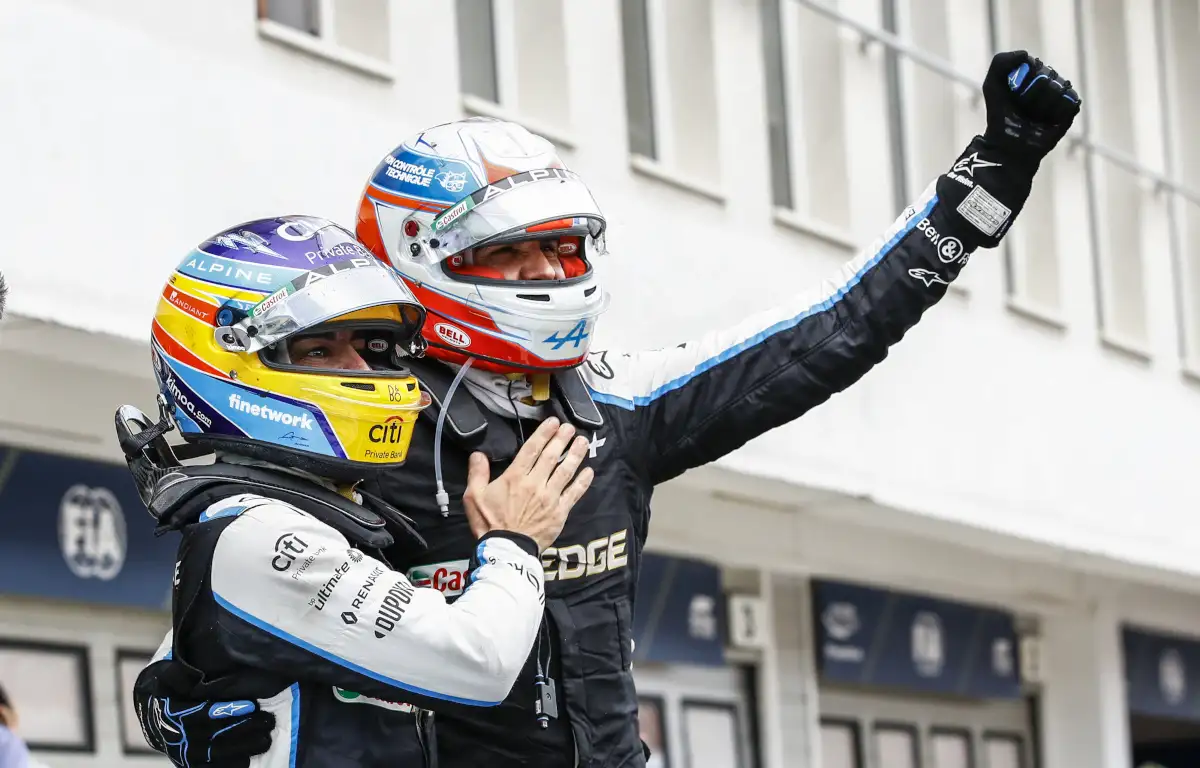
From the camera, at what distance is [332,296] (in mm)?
3627

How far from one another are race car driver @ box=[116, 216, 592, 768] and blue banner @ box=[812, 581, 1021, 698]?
378 inches

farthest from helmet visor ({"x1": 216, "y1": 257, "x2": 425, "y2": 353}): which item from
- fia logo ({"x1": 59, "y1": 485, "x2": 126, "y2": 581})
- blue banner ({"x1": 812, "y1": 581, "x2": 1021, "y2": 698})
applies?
blue banner ({"x1": 812, "y1": 581, "x2": 1021, "y2": 698})

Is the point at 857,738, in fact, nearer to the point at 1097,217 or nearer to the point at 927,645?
the point at 927,645

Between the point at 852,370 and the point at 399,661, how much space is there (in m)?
1.14

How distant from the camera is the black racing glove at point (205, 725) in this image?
343 centimetres

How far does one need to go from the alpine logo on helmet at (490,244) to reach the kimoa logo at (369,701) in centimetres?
69

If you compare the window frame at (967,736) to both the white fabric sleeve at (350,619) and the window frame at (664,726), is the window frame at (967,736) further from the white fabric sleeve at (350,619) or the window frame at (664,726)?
the white fabric sleeve at (350,619)

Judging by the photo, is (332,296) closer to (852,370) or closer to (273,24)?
(852,370)

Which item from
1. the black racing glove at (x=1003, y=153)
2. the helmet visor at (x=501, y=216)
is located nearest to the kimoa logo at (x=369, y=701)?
the helmet visor at (x=501, y=216)

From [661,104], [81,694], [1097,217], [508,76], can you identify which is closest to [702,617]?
[661,104]

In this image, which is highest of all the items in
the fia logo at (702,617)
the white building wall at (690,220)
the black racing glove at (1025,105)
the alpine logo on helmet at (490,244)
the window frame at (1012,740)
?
the white building wall at (690,220)

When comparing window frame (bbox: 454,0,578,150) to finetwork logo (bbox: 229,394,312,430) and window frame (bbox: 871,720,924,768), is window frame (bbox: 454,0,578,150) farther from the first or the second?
finetwork logo (bbox: 229,394,312,430)

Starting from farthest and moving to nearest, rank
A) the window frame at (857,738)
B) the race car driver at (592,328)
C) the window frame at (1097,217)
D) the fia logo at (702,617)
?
1. the window frame at (1097,217)
2. the window frame at (857,738)
3. the fia logo at (702,617)
4. the race car driver at (592,328)

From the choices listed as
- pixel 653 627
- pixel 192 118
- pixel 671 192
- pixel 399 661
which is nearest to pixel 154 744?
pixel 399 661
